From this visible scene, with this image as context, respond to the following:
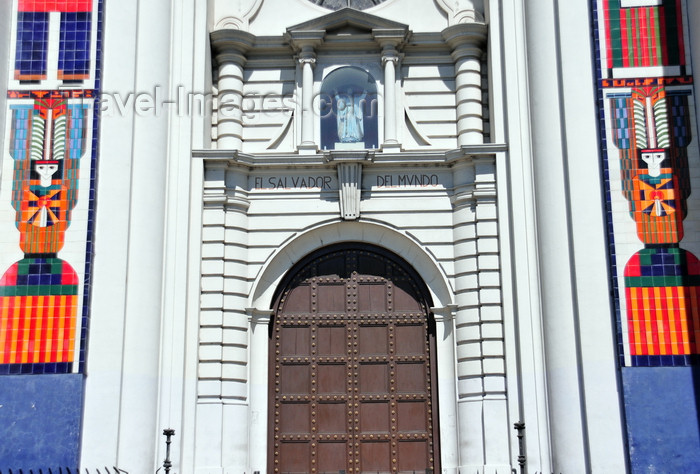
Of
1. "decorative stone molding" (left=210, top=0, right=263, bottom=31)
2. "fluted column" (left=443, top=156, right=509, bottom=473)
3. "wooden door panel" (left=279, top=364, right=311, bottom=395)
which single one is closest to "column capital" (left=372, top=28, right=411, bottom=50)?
"decorative stone molding" (left=210, top=0, right=263, bottom=31)

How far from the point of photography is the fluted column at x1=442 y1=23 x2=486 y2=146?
19.2 meters

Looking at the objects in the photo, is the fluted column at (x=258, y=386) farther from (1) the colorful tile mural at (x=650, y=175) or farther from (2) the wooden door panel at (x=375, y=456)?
(1) the colorful tile mural at (x=650, y=175)

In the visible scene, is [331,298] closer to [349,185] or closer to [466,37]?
[349,185]

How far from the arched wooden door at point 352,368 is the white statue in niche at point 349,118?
7.30 ft

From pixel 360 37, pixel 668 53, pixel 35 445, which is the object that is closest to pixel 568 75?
pixel 668 53

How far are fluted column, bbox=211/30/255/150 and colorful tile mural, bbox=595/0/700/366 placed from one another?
6902 millimetres

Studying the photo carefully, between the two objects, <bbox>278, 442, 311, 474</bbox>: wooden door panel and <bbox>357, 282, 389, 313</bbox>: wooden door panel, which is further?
<bbox>357, 282, 389, 313</bbox>: wooden door panel

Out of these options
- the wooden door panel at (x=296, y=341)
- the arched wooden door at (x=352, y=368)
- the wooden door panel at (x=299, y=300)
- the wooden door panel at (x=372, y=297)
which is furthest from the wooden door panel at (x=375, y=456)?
the wooden door panel at (x=299, y=300)

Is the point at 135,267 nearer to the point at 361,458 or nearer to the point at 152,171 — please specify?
the point at 152,171

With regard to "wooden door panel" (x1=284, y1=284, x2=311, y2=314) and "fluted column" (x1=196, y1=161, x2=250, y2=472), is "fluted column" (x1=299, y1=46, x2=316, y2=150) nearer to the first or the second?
"fluted column" (x1=196, y1=161, x2=250, y2=472)

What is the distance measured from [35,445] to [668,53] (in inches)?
506

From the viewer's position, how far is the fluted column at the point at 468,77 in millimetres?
19188

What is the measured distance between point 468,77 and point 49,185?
8.17m

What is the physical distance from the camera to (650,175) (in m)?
17.2
